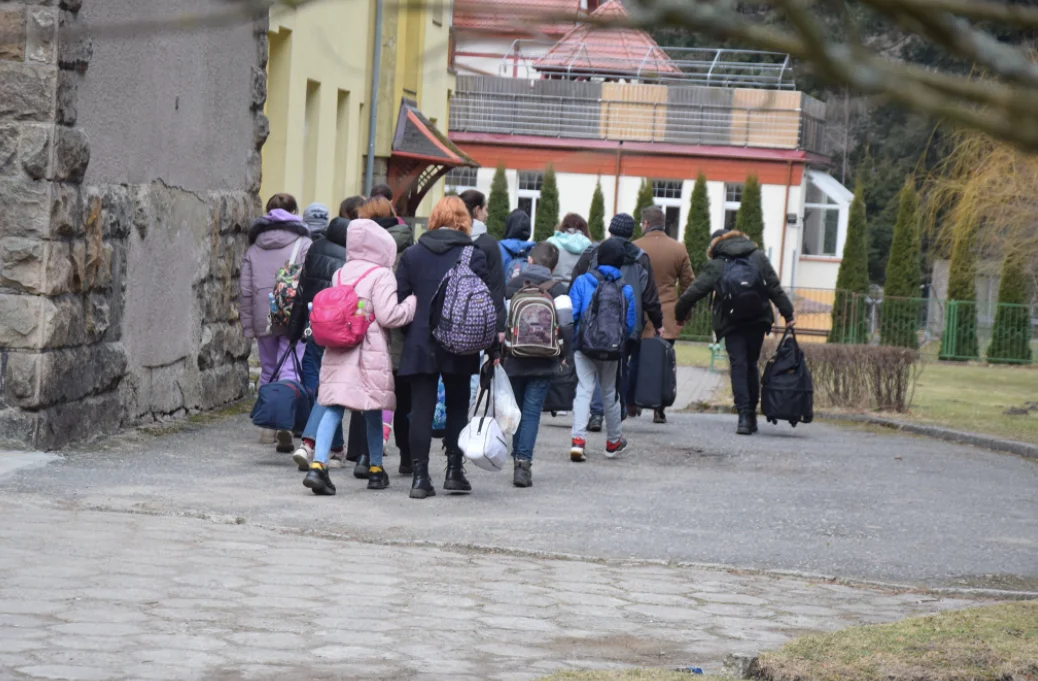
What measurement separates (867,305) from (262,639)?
31877mm

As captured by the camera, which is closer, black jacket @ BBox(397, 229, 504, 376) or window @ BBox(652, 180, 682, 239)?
black jacket @ BBox(397, 229, 504, 376)

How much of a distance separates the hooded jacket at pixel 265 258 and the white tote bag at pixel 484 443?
99.7 inches

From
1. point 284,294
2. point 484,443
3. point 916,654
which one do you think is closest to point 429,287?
point 484,443

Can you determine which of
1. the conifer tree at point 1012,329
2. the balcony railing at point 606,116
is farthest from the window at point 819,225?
the conifer tree at point 1012,329

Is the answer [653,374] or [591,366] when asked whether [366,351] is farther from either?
[653,374]

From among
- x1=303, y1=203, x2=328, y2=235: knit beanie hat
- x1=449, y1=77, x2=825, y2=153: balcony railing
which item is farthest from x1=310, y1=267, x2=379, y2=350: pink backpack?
x1=449, y1=77, x2=825, y2=153: balcony railing

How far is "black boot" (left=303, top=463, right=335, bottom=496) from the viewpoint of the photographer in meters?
9.41

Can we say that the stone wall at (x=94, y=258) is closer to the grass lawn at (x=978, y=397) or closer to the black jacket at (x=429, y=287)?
the black jacket at (x=429, y=287)

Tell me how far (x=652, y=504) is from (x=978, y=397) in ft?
47.1

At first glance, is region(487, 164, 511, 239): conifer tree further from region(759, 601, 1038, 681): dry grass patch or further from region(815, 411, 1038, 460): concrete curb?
region(759, 601, 1038, 681): dry grass patch

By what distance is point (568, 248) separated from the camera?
1431 centimetres

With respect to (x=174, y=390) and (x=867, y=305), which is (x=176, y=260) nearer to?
(x=174, y=390)

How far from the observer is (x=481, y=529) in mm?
8805

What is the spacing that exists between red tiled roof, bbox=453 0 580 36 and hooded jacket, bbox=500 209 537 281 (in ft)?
36.4
